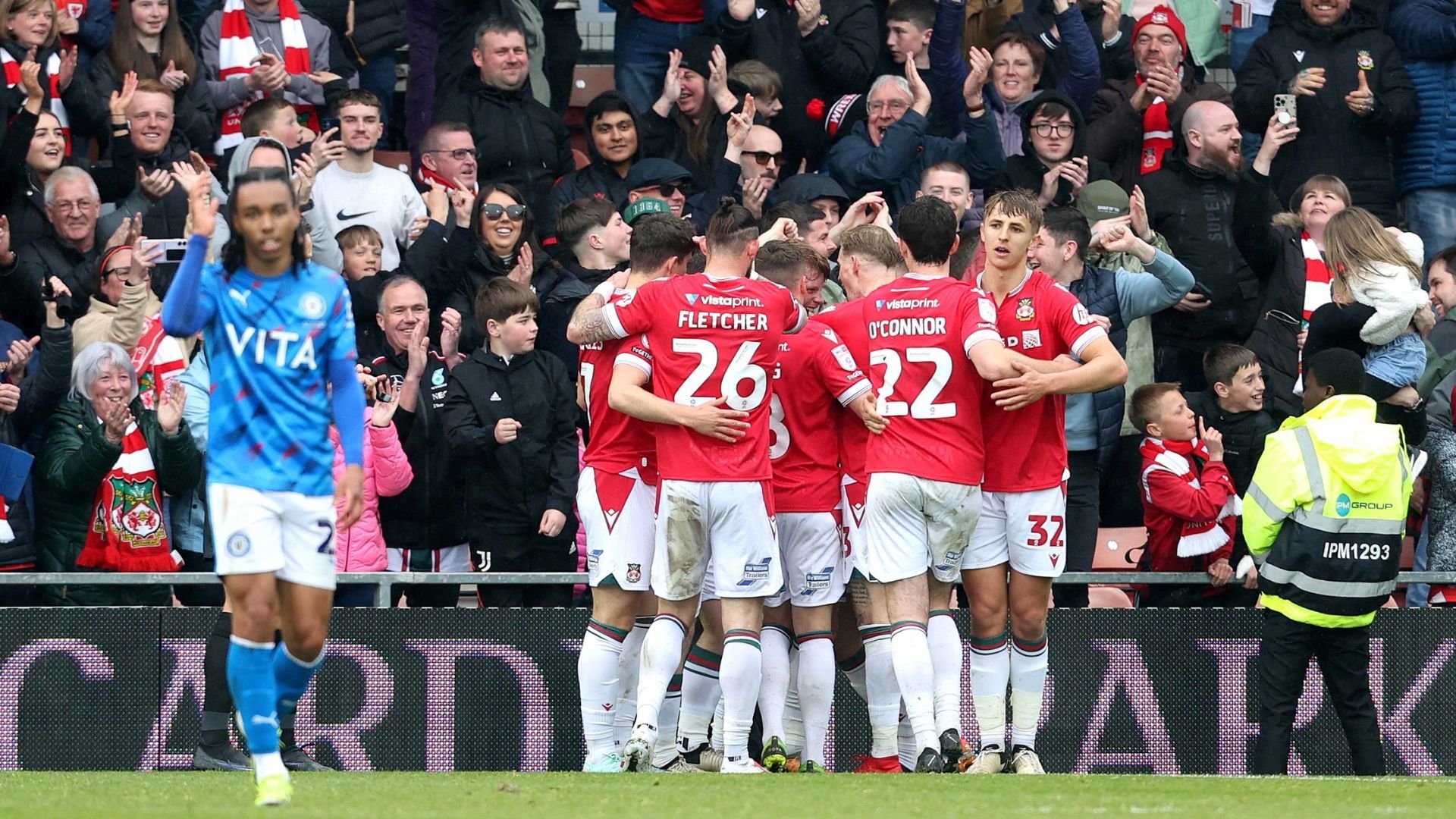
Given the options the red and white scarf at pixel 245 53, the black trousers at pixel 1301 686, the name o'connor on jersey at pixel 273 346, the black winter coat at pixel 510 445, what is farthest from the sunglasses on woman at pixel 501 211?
the black trousers at pixel 1301 686

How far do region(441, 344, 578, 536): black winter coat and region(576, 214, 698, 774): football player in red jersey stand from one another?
125 centimetres

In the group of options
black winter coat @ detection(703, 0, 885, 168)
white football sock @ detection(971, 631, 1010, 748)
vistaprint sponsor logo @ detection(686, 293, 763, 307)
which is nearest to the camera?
vistaprint sponsor logo @ detection(686, 293, 763, 307)

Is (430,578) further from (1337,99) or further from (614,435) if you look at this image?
(1337,99)

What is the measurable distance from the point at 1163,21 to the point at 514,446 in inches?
237

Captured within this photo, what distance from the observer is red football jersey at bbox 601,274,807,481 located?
8523mm

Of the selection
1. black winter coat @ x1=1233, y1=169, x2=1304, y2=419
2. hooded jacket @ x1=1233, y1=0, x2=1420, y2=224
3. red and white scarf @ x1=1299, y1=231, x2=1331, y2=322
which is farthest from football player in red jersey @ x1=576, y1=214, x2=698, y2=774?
hooded jacket @ x1=1233, y1=0, x2=1420, y2=224

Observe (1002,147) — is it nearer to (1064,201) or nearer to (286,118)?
(1064,201)

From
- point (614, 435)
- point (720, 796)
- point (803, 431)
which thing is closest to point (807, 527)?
point (803, 431)

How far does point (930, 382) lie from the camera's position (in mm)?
8672

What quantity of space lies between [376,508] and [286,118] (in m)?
3.04

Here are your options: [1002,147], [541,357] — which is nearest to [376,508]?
[541,357]

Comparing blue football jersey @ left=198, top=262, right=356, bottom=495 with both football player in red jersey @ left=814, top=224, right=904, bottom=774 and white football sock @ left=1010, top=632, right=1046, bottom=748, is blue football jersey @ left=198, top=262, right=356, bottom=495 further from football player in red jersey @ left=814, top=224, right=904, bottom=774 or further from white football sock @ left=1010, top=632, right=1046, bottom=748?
white football sock @ left=1010, top=632, right=1046, bottom=748

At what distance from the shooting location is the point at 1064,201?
12711mm

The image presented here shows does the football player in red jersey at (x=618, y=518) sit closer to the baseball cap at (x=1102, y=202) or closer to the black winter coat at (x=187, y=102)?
the baseball cap at (x=1102, y=202)
